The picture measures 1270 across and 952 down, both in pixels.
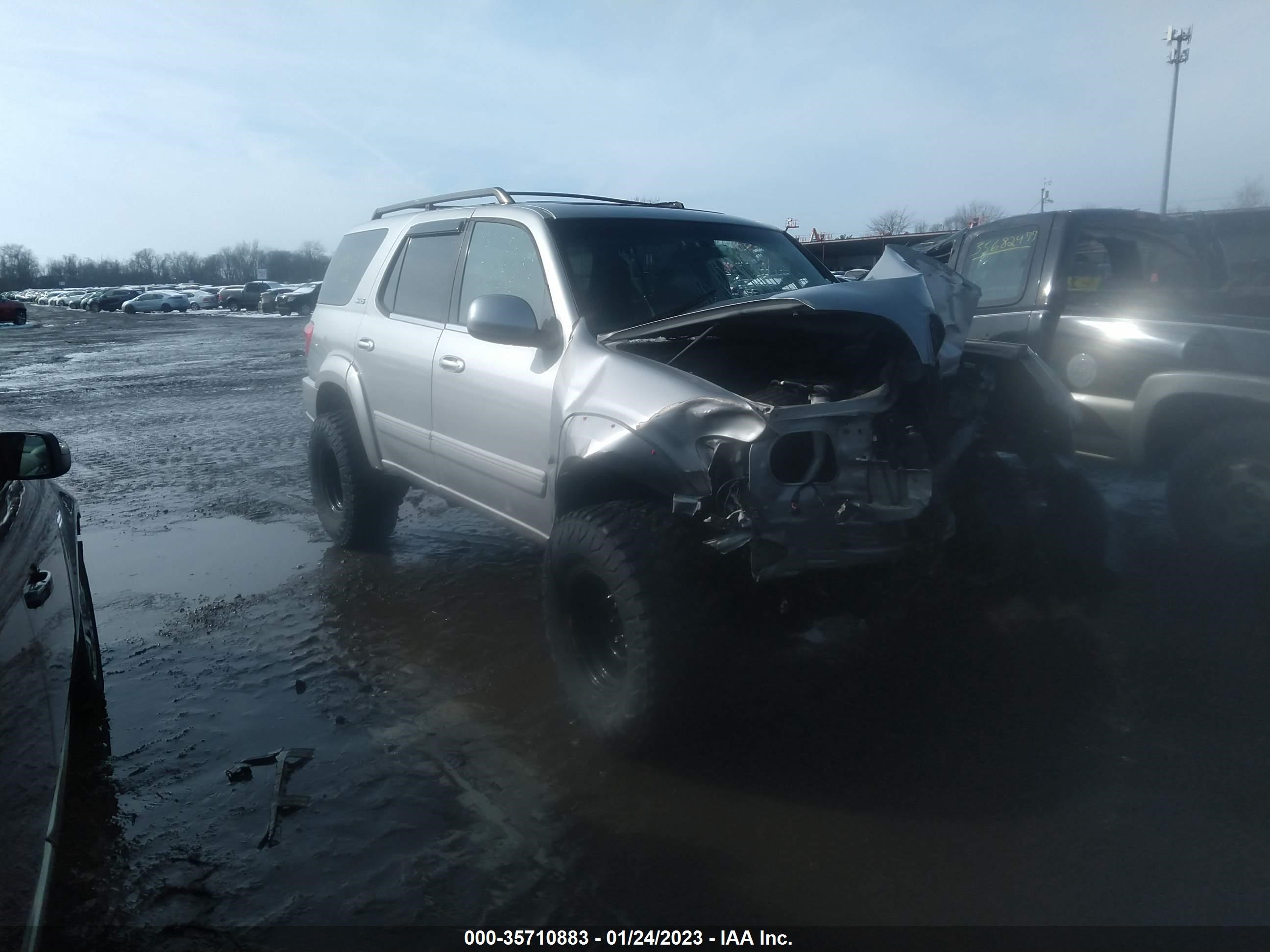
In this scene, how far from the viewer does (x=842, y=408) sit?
10.4ft

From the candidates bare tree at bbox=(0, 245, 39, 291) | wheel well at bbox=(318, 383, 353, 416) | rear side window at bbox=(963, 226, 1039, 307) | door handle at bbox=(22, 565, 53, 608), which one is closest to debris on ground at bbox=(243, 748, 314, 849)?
door handle at bbox=(22, 565, 53, 608)

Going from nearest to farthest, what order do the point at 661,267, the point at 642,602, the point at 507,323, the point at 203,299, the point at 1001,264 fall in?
1. the point at 642,602
2. the point at 507,323
3. the point at 661,267
4. the point at 1001,264
5. the point at 203,299

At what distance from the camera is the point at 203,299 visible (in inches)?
2196

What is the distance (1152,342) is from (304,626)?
15.4 ft

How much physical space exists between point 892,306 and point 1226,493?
2.71 m

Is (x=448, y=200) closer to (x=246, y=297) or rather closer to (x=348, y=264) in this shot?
(x=348, y=264)

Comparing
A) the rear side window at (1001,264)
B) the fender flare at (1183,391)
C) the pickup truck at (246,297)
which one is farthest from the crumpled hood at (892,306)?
the pickup truck at (246,297)

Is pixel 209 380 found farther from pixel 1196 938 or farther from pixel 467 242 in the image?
pixel 1196 938

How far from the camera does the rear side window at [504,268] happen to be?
415 centimetres

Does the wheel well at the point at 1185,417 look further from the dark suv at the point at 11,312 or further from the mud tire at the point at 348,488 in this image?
the dark suv at the point at 11,312

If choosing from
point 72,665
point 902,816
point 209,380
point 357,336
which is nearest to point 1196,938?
point 902,816

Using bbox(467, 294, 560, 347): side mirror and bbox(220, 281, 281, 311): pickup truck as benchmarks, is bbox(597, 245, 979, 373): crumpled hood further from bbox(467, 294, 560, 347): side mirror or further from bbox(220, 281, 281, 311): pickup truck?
bbox(220, 281, 281, 311): pickup truck

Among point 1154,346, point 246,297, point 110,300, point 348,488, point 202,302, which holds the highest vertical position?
point 246,297

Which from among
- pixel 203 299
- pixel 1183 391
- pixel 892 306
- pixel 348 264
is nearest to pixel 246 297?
pixel 203 299
